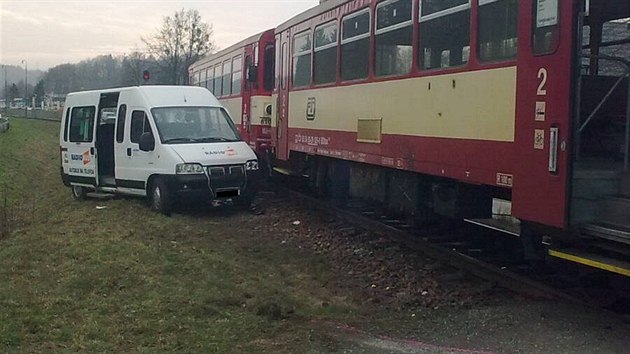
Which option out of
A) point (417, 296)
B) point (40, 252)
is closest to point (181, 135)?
point (40, 252)

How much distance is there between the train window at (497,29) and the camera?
721 centimetres

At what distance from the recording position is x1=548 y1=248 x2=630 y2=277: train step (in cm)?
592

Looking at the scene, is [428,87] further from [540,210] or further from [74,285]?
[74,285]

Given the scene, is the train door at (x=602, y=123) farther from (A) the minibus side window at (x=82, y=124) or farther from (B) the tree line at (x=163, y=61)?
(B) the tree line at (x=163, y=61)

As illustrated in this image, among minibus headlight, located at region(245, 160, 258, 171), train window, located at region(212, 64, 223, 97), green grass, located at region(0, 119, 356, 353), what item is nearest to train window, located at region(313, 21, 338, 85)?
minibus headlight, located at region(245, 160, 258, 171)

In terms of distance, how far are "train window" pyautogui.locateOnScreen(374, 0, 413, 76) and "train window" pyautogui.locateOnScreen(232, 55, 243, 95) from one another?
34.6ft

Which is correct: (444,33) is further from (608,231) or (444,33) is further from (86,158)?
(86,158)

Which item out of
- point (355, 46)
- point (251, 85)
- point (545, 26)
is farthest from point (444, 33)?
point (251, 85)

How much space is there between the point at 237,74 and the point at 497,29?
1423 centimetres

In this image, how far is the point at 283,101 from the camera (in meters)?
15.6

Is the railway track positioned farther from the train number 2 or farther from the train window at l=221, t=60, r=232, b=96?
the train window at l=221, t=60, r=232, b=96

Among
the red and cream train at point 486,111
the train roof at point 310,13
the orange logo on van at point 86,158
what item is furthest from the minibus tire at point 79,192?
the red and cream train at point 486,111

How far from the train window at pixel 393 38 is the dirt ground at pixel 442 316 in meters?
2.29

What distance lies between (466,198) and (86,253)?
4574 mm
